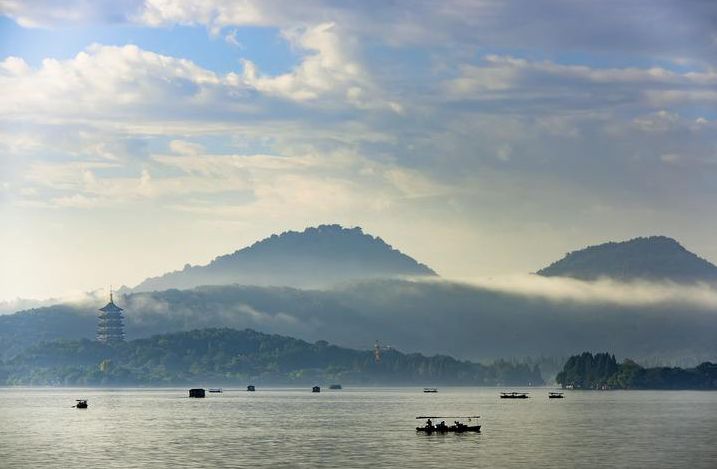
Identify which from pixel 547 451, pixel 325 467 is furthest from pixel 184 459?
pixel 547 451

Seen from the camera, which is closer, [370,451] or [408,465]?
[408,465]

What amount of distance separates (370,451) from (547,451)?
28523mm

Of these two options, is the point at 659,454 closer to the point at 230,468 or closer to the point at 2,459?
the point at 230,468

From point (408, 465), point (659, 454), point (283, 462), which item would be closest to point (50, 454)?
point (283, 462)

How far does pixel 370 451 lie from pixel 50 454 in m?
51.4

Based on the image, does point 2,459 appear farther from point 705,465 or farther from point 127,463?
point 705,465

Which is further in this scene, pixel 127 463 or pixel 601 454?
pixel 601 454

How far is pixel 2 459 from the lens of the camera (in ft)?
607

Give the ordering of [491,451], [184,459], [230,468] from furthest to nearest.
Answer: [491,451] < [184,459] < [230,468]

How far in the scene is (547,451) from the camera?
196 meters

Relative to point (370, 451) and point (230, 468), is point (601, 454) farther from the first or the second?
point (230, 468)

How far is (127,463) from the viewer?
176m

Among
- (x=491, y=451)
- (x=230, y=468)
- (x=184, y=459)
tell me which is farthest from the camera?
(x=491, y=451)

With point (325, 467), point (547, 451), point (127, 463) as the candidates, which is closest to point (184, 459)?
point (127, 463)
